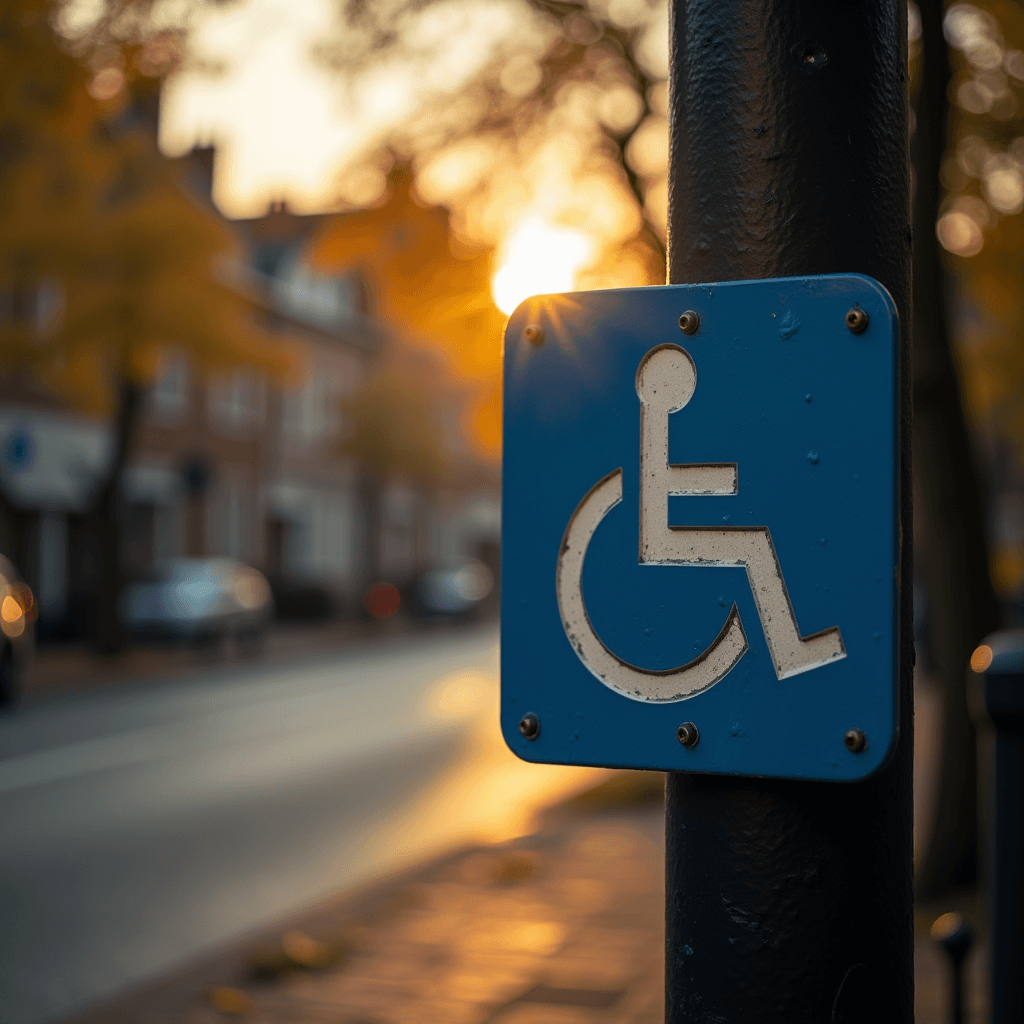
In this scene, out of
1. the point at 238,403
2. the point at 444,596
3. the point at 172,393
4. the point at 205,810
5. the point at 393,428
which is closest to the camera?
the point at 205,810

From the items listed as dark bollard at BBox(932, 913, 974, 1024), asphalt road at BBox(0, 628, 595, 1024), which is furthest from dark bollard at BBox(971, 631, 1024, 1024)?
asphalt road at BBox(0, 628, 595, 1024)

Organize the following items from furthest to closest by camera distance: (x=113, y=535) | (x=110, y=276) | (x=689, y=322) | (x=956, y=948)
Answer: (x=113, y=535)
(x=110, y=276)
(x=956, y=948)
(x=689, y=322)

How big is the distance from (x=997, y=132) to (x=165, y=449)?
82.6 feet

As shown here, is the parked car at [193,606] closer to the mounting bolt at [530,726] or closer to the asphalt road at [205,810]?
the asphalt road at [205,810]

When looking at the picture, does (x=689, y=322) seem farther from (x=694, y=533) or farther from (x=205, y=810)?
(x=205, y=810)

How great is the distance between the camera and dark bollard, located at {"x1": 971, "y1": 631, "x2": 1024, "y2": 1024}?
249cm

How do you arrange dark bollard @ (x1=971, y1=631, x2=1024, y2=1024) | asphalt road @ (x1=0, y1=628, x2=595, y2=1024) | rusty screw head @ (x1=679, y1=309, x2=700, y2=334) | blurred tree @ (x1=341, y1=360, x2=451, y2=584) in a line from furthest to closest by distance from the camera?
1. blurred tree @ (x1=341, y1=360, x2=451, y2=584)
2. asphalt road @ (x1=0, y1=628, x2=595, y2=1024)
3. dark bollard @ (x1=971, y1=631, x2=1024, y2=1024)
4. rusty screw head @ (x1=679, y1=309, x2=700, y2=334)

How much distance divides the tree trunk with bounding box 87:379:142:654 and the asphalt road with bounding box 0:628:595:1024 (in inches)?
144

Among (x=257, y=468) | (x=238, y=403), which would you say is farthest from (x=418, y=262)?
(x=257, y=468)

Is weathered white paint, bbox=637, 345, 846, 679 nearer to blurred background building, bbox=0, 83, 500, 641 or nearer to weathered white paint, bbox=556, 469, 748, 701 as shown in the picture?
weathered white paint, bbox=556, 469, 748, 701

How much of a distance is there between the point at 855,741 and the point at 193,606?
2207 centimetres

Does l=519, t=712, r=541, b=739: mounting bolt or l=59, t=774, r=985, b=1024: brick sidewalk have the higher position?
l=519, t=712, r=541, b=739: mounting bolt

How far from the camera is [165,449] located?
30.9 metres

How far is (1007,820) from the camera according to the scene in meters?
2.57
